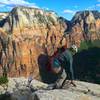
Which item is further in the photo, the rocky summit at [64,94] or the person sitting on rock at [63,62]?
the person sitting on rock at [63,62]

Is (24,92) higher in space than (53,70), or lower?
lower

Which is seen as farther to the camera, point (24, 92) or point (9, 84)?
point (9, 84)

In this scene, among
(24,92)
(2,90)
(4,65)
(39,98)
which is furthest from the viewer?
(4,65)

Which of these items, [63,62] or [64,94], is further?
[63,62]

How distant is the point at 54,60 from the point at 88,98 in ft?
8.55

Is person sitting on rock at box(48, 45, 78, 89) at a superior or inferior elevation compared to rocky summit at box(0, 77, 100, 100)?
superior

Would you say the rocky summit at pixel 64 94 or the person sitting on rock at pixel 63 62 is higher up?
the person sitting on rock at pixel 63 62

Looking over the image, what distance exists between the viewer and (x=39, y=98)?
1716 centimetres

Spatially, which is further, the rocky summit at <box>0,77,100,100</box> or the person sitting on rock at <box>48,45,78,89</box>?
the person sitting on rock at <box>48,45,78,89</box>

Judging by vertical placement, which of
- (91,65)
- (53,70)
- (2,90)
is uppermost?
(53,70)

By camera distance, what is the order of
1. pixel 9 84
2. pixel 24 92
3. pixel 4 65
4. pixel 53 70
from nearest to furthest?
1. pixel 53 70
2. pixel 24 92
3. pixel 9 84
4. pixel 4 65

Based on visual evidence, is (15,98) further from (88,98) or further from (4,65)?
(4,65)

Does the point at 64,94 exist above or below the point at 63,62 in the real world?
below

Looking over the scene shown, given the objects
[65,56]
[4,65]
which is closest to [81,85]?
[65,56]
